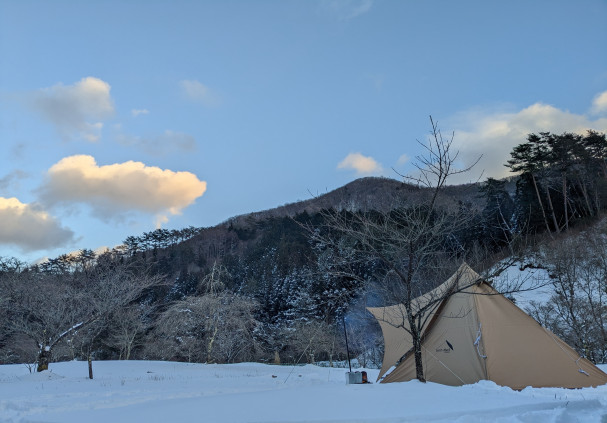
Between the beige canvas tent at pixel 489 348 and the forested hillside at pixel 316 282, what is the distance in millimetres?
1471

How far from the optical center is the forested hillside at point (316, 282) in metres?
9.92

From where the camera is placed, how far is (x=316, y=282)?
33969 mm

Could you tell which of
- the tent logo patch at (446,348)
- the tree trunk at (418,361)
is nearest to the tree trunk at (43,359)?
the tree trunk at (418,361)

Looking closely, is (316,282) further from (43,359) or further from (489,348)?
(489,348)

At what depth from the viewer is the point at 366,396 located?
214 inches

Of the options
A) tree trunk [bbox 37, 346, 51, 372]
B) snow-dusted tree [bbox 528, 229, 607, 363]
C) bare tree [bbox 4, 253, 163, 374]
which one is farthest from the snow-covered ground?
snow-dusted tree [bbox 528, 229, 607, 363]

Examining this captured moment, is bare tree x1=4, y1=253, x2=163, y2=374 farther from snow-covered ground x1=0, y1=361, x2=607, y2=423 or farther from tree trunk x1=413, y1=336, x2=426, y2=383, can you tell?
tree trunk x1=413, y1=336, x2=426, y2=383

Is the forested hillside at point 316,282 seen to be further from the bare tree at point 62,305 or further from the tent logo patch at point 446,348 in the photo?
the tent logo patch at point 446,348

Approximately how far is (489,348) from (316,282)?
2639 centimetres

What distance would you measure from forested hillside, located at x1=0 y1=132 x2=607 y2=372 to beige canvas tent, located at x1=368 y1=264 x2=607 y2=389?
147cm

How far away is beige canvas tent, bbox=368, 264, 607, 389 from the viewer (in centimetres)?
770

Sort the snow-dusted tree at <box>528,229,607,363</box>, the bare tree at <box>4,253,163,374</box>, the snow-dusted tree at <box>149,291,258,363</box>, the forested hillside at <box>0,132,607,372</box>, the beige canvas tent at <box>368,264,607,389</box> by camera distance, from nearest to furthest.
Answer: the beige canvas tent at <box>368,264,607,389</box>
the forested hillside at <box>0,132,607,372</box>
the bare tree at <box>4,253,163,374</box>
the snow-dusted tree at <box>528,229,607,363</box>
the snow-dusted tree at <box>149,291,258,363</box>

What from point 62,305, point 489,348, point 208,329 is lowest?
point 208,329

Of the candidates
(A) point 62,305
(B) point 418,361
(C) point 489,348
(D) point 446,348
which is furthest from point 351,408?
(A) point 62,305
